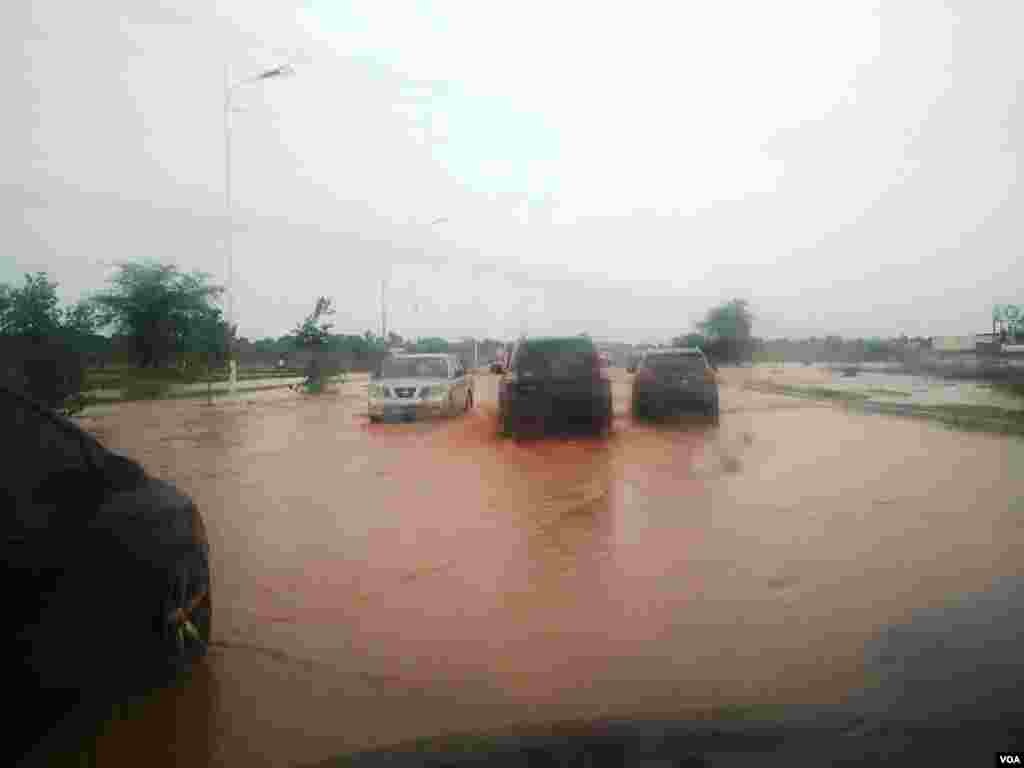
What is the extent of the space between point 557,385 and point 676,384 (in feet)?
16.0

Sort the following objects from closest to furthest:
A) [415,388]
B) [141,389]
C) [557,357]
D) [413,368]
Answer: [557,357]
[415,388]
[413,368]
[141,389]

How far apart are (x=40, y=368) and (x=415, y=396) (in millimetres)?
8345

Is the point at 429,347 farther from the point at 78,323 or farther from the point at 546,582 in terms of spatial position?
the point at 546,582

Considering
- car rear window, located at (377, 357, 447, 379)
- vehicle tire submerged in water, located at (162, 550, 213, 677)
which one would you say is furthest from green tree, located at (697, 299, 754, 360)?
vehicle tire submerged in water, located at (162, 550, 213, 677)

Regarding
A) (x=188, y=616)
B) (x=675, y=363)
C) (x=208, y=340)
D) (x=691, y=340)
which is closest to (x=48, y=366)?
(x=675, y=363)

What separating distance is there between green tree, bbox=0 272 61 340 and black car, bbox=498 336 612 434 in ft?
33.3

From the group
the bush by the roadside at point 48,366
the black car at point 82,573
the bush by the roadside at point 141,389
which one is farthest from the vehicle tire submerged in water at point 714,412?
the bush by the roadside at point 141,389

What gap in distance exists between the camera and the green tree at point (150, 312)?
5938cm

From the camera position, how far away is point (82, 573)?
133 inches

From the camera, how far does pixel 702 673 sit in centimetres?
441

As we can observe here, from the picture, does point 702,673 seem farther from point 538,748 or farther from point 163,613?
point 163,613

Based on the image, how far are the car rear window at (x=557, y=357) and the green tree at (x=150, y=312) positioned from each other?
47.8 m

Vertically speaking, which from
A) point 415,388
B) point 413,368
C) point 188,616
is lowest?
point 188,616

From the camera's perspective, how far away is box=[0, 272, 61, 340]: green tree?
774 inches
